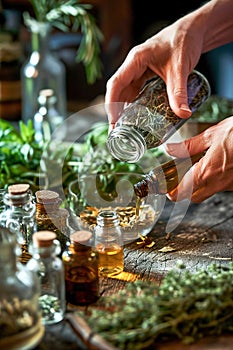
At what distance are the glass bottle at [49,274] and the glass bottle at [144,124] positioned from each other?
0.33m

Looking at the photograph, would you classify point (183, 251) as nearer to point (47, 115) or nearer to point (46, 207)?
point (46, 207)

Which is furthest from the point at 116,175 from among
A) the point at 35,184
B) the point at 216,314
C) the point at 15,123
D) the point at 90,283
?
the point at 15,123

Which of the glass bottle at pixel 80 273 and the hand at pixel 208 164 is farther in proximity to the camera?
the hand at pixel 208 164

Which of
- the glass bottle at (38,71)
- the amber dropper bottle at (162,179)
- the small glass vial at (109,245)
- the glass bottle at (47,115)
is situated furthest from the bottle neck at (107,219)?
the glass bottle at (38,71)

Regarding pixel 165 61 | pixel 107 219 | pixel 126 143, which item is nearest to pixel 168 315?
pixel 107 219

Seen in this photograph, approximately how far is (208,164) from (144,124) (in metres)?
0.15

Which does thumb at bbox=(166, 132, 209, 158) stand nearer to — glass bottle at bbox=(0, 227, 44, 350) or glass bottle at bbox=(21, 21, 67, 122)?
glass bottle at bbox=(0, 227, 44, 350)

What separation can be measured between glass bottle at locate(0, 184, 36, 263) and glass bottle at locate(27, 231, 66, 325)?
0.14m

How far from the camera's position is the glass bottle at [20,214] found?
1.25m

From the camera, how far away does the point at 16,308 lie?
0.99 metres

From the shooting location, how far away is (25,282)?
3.37 ft

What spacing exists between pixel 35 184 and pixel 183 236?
1.19 feet

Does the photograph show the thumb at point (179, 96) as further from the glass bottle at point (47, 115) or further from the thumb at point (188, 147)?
the glass bottle at point (47, 115)

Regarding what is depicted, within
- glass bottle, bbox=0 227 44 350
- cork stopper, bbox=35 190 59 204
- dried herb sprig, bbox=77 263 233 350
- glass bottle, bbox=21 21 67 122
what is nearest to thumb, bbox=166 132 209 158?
cork stopper, bbox=35 190 59 204
